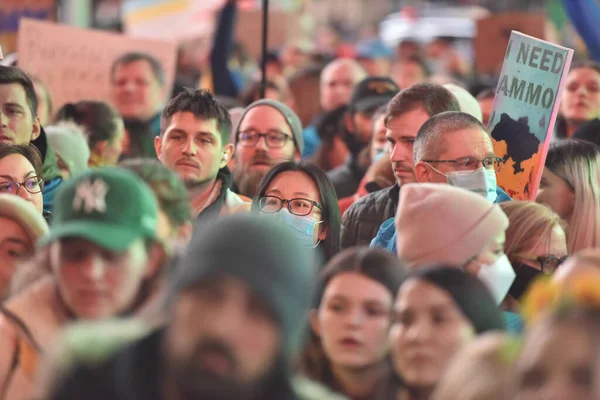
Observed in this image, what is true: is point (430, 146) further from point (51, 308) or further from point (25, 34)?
point (25, 34)

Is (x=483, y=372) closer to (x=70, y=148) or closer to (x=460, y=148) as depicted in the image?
(x=460, y=148)

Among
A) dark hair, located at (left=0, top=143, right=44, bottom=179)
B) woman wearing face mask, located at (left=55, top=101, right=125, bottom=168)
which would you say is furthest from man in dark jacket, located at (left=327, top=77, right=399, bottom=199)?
dark hair, located at (left=0, top=143, right=44, bottom=179)

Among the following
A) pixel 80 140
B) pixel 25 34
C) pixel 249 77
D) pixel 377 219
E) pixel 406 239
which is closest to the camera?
pixel 406 239

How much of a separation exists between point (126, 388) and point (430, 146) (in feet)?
10.9

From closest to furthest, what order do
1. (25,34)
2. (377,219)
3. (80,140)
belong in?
(377,219) → (80,140) → (25,34)

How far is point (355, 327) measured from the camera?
4016 mm

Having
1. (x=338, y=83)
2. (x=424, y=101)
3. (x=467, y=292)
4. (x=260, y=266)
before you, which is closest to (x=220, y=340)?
(x=260, y=266)

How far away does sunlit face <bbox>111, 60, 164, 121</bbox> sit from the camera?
9.66 m

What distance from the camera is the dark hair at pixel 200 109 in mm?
6773

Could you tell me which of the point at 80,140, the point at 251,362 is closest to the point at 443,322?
the point at 251,362

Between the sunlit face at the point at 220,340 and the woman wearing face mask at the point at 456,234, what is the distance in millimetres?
1675

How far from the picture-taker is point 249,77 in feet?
55.0

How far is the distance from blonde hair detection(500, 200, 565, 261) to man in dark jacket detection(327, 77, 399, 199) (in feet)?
11.9

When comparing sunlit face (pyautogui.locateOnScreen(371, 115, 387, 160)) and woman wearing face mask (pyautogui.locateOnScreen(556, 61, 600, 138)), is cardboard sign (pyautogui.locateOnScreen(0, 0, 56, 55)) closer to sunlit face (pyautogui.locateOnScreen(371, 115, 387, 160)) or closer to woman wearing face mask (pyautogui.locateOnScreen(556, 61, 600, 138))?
sunlit face (pyautogui.locateOnScreen(371, 115, 387, 160))
